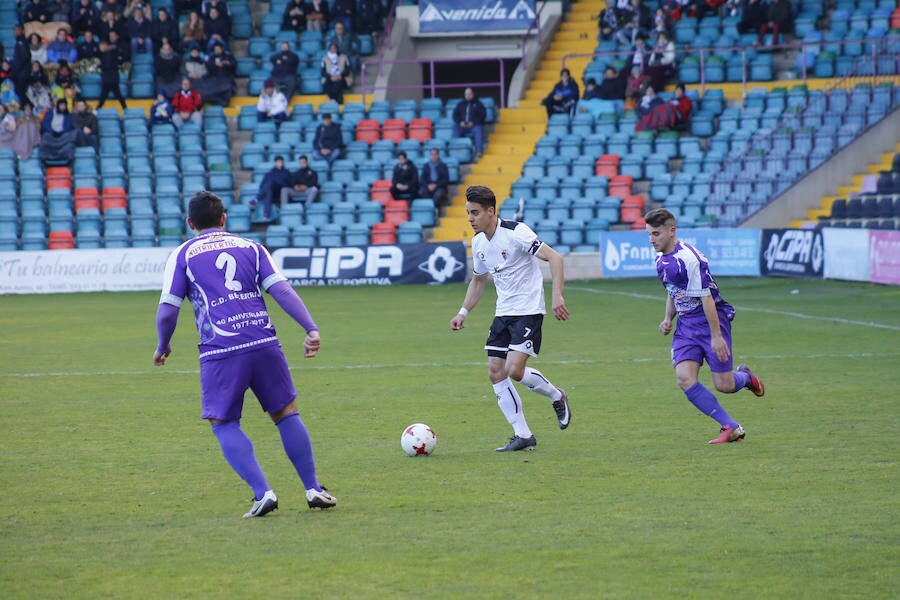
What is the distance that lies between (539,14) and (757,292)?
14.3 m

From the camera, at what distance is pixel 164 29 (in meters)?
35.8

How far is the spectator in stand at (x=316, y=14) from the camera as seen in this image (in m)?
36.8

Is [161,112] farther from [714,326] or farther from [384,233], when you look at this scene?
[714,326]

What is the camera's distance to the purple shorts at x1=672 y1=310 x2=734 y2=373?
980 cm

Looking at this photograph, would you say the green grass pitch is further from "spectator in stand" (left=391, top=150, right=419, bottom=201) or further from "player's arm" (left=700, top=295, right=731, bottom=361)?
"spectator in stand" (left=391, top=150, right=419, bottom=201)

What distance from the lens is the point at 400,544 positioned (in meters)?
6.86

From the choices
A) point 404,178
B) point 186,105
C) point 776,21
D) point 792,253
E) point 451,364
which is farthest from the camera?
point 186,105

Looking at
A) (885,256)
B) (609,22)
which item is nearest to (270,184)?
(609,22)

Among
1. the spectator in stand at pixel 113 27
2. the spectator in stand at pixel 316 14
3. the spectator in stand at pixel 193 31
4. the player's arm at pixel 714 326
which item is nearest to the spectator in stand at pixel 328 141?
the spectator in stand at pixel 316 14

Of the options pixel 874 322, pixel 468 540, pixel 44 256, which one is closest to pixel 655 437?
pixel 468 540

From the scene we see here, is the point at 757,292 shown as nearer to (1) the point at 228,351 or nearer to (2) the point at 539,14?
(2) the point at 539,14

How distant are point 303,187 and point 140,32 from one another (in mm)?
7466

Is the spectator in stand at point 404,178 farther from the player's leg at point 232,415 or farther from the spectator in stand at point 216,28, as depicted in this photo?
the player's leg at point 232,415

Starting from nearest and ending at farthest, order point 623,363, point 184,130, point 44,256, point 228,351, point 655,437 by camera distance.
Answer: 1. point 228,351
2. point 655,437
3. point 623,363
4. point 44,256
5. point 184,130
